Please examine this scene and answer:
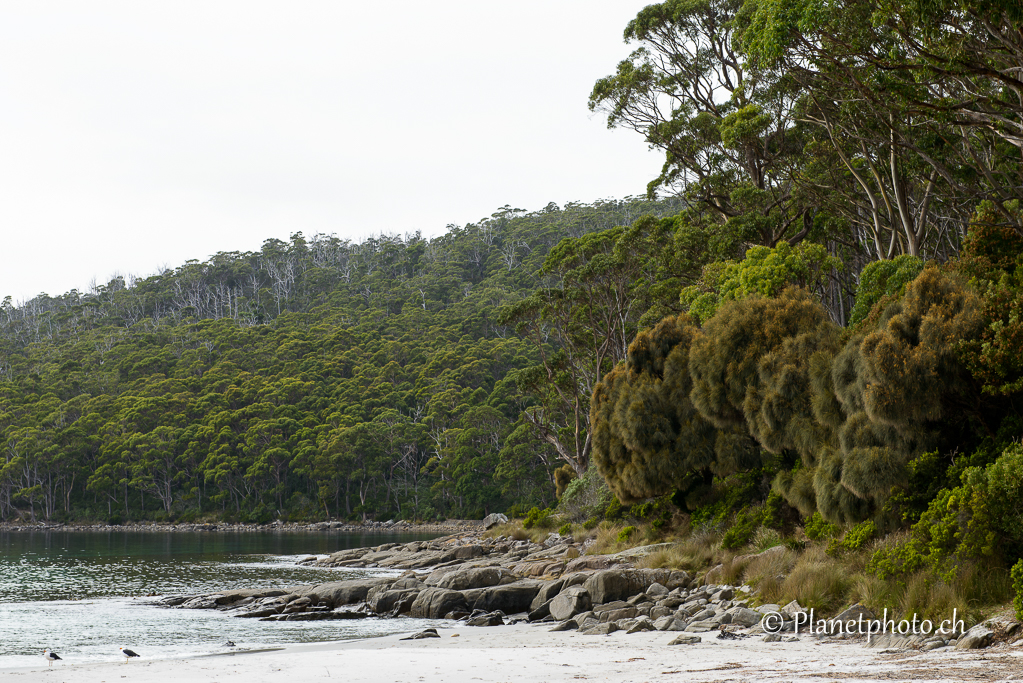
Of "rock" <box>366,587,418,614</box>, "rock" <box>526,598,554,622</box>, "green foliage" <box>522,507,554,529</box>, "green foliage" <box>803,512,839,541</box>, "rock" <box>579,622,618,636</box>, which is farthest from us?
"green foliage" <box>522,507,554,529</box>

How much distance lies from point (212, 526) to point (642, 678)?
259ft

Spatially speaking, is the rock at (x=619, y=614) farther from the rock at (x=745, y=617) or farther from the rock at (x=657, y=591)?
the rock at (x=745, y=617)

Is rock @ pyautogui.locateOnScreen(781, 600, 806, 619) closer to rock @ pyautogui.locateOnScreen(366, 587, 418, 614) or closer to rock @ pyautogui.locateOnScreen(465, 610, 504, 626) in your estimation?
rock @ pyautogui.locateOnScreen(465, 610, 504, 626)

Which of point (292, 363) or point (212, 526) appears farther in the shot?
point (292, 363)

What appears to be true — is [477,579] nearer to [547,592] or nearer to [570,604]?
[547,592]

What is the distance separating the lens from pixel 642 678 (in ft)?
31.1

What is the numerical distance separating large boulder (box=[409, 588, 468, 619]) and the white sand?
512 cm

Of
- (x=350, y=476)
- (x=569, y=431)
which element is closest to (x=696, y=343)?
(x=569, y=431)

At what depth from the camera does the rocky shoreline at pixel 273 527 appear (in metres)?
71.0

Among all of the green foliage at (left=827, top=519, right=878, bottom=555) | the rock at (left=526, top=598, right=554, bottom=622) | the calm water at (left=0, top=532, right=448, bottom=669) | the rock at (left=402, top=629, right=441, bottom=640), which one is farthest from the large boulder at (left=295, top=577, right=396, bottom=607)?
the green foliage at (left=827, top=519, right=878, bottom=555)

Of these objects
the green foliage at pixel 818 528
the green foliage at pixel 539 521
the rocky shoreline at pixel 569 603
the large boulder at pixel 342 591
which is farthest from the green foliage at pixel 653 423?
the green foliage at pixel 539 521

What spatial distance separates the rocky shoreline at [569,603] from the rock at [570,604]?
0.02 m

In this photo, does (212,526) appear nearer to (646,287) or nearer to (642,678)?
(646,287)

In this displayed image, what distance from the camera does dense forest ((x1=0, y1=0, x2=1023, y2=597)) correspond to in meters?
14.4
